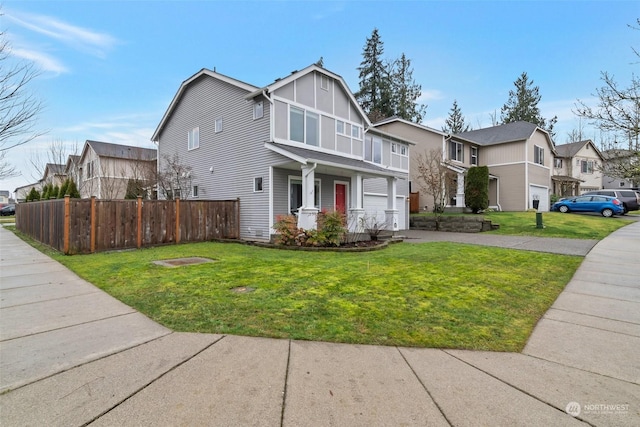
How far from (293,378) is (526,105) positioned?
53.2 metres

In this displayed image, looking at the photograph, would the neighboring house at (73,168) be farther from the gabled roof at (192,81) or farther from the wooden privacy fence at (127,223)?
the wooden privacy fence at (127,223)

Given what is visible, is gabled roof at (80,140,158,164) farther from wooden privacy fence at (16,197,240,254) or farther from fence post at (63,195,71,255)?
fence post at (63,195,71,255)

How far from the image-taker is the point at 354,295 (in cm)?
486

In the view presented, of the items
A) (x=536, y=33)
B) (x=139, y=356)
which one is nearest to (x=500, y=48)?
(x=536, y=33)

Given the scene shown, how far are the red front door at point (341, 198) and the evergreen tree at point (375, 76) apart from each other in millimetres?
26268

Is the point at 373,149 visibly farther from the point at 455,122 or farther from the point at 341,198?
the point at 455,122

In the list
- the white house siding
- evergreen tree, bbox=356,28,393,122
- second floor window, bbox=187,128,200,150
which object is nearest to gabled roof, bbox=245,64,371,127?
the white house siding

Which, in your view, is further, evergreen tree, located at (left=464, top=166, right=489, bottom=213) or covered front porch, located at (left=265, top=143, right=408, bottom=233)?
evergreen tree, located at (left=464, top=166, right=489, bottom=213)

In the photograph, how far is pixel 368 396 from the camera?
7.82 feet

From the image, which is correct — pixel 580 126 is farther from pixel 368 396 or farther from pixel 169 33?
pixel 368 396

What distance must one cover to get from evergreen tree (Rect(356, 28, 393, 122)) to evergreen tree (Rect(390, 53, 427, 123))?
3.74 ft

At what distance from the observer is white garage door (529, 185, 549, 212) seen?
83.0ft

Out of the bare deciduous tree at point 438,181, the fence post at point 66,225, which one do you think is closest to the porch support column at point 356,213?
the bare deciduous tree at point 438,181

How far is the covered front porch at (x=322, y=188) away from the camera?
1141cm
